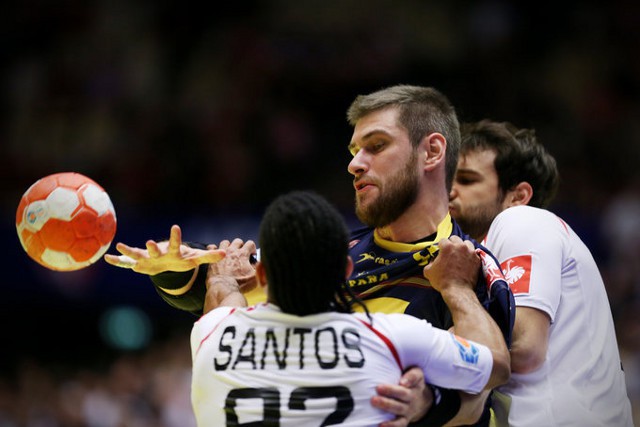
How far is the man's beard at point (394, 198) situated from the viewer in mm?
4359

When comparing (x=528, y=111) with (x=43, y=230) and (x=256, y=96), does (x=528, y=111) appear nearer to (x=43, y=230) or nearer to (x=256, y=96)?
(x=256, y=96)

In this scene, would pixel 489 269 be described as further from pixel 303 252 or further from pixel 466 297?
pixel 303 252

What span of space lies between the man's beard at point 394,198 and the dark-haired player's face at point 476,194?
707mm

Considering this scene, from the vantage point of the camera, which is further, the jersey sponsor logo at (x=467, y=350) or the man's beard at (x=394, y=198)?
the man's beard at (x=394, y=198)

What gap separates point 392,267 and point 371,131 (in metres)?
0.69

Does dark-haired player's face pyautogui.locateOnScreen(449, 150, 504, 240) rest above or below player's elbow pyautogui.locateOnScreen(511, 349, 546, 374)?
above

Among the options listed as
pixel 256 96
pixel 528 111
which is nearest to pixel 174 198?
pixel 256 96

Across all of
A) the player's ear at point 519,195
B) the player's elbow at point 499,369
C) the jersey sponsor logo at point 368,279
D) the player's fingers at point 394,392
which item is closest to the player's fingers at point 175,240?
the jersey sponsor logo at point 368,279

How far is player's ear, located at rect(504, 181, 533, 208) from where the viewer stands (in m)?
5.12

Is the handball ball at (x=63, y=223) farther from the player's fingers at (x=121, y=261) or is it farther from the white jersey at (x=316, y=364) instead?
the white jersey at (x=316, y=364)

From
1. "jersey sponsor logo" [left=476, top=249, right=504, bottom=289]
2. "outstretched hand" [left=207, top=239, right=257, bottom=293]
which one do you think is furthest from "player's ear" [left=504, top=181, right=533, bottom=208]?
"outstretched hand" [left=207, top=239, right=257, bottom=293]

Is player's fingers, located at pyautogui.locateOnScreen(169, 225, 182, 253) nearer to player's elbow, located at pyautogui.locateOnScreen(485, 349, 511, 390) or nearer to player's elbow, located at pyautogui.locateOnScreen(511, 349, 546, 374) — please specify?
player's elbow, located at pyautogui.locateOnScreen(485, 349, 511, 390)

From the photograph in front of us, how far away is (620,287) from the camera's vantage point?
10.1 metres

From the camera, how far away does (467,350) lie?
3.49 m
